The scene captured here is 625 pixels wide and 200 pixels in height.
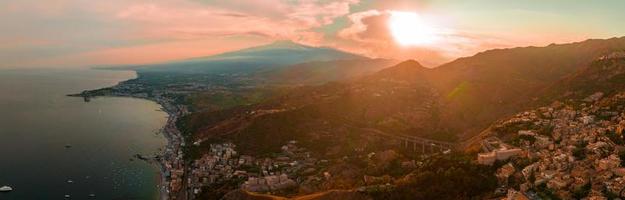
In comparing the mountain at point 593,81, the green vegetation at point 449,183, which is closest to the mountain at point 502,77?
the mountain at point 593,81

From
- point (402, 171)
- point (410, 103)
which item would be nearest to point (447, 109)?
point (410, 103)

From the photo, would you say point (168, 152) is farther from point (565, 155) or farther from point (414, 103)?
point (565, 155)

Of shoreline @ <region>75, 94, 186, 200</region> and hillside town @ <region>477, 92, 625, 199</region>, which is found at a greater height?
hillside town @ <region>477, 92, 625, 199</region>

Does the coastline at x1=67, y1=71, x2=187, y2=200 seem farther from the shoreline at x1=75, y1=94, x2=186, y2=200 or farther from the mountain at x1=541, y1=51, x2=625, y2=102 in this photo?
the mountain at x1=541, y1=51, x2=625, y2=102

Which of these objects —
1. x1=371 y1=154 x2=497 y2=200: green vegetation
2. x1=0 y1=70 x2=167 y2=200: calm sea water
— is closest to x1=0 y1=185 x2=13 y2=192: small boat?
x1=0 y1=70 x2=167 y2=200: calm sea water

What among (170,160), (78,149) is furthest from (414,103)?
(78,149)

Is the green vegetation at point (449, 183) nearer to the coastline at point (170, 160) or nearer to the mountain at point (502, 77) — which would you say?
the coastline at point (170, 160)
